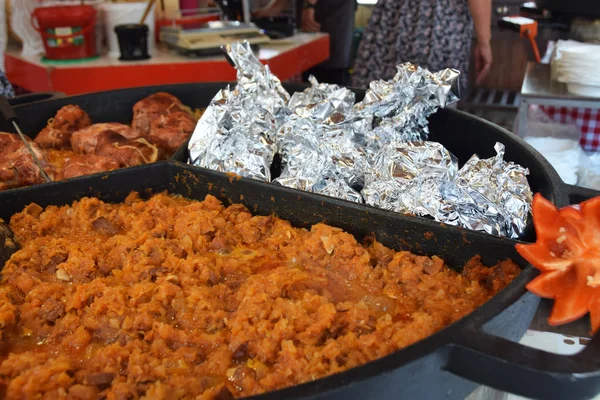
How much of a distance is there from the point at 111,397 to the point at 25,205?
954mm

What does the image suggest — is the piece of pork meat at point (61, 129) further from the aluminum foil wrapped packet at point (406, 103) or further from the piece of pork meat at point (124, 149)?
the aluminum foil wrapped packet at point (406, 103)

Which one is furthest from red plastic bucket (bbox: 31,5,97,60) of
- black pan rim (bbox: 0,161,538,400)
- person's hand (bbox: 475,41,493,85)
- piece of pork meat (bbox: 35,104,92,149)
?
black pan rim (bbox: 0,161,538,400)

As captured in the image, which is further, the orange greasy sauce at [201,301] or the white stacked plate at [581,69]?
the white stacked plate at [581,69]

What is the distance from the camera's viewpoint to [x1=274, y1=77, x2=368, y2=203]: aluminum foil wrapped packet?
175cm

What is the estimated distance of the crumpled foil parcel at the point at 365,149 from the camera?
4.95 feet

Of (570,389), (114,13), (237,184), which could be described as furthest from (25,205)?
(114,13)

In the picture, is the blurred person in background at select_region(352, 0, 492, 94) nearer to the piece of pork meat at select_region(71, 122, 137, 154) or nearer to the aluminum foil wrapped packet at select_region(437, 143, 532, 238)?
the piece of pork meat at select_region(71, 122, 137, 154)

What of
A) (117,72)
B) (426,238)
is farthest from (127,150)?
(117,72)

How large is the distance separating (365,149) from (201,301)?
839 mm

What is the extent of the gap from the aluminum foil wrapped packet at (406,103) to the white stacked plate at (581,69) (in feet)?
3.73

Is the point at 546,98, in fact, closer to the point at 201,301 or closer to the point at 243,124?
the point at 243,124

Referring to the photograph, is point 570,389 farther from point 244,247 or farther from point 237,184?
point 237,184

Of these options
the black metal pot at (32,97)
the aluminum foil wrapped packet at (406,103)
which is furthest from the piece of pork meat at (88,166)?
the aluminum foil wrapped packet at (406,103)

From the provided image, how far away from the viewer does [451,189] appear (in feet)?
5.07
